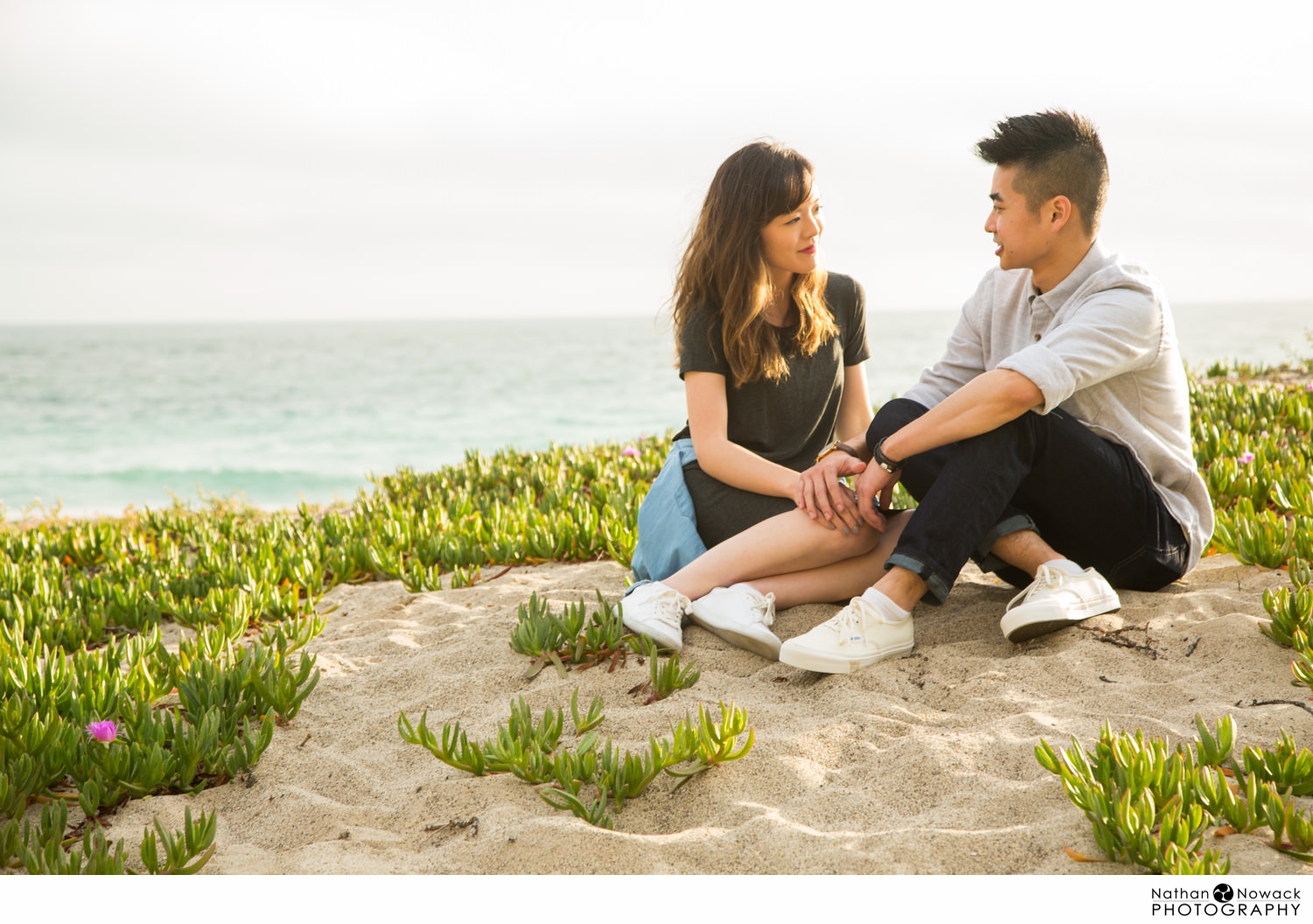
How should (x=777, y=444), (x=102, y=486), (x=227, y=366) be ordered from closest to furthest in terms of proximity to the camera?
(x=777, y=444) → (x=102, y=486) → (x=227, y=366)

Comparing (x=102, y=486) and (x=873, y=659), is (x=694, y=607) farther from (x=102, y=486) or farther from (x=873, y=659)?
(x=102, y=486)

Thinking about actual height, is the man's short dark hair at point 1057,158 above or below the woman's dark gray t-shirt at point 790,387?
above

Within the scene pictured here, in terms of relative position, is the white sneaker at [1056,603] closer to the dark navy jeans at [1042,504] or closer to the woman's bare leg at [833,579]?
the dark navy jeans at [1042,504]

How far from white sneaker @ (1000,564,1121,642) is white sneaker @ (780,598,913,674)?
1.03 ft

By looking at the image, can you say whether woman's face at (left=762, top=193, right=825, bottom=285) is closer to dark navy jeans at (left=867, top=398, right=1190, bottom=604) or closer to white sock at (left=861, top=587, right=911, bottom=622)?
dark navy jeans at (left=867, top=398, right=1190, bottom=604)

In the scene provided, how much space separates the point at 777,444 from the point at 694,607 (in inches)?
30.5

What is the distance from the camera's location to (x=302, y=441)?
68.9 ft

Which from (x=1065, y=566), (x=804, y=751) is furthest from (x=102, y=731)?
(x=1065, y=566)

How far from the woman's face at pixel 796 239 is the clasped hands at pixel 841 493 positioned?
2.28 feet

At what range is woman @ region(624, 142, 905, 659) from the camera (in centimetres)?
293

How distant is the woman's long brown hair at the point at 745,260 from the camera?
3.09 meters

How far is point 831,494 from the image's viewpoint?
113 inches

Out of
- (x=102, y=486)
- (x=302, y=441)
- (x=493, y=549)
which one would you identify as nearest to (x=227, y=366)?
(x=302, y=441)

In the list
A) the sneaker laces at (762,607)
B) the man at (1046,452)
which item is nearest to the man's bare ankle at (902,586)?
the man at (1046,452)
